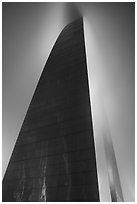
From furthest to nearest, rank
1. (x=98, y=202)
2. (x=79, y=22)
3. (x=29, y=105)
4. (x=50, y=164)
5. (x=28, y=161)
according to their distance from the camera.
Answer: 1. (x=79, y=22)
2. (x=29, y=105)
3. (x=28, y=161)
4. (x=50, y=164)
5. (x=98, y=202)

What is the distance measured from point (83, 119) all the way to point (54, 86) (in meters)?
5.04

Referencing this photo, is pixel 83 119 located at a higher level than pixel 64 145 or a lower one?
higher

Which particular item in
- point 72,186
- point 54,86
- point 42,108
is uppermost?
point 54,86

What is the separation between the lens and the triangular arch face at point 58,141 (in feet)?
43.0

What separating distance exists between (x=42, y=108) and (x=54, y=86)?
223 centimetres

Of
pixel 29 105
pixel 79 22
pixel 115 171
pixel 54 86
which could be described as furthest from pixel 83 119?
pixel 115 171

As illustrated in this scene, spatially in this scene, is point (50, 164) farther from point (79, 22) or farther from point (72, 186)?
point (79, 22)

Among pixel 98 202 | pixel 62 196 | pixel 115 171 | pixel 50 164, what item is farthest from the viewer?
pixel 115 171

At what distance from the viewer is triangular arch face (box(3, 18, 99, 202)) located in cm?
1312

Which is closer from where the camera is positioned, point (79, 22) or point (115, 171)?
point (79, 22)

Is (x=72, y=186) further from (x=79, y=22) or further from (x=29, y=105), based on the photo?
(x=79, y=22)

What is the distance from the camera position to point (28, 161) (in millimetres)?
15828

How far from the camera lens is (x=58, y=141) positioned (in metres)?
15.3

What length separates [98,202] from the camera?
11.5 metres
